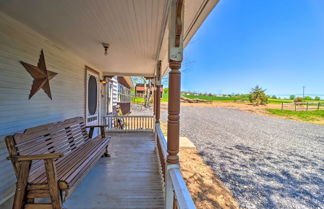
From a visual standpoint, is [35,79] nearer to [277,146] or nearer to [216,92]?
[277,146]

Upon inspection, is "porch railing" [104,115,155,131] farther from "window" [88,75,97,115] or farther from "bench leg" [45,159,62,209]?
"bench leg" [45,159,62,209]

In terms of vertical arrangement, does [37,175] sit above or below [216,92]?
below

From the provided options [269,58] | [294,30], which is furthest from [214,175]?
[269,58]

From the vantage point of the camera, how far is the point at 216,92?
34594 millimetres

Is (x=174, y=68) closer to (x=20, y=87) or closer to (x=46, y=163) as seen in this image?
(x=46, y=163)

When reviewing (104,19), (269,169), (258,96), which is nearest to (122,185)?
(104,19)

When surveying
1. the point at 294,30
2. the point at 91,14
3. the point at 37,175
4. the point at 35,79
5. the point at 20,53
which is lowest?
the point at 37,175

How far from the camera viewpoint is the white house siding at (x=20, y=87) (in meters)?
1.93

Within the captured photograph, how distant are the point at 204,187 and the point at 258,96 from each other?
29.9m

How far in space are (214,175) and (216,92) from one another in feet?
108

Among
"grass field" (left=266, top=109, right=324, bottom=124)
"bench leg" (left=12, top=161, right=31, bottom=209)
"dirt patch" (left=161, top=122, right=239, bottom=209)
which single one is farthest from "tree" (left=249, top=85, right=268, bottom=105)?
"bench leg" (left=12, top=161, right=31, bottom=209)

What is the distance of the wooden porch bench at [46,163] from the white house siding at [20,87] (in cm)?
29

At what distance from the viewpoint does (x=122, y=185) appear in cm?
241

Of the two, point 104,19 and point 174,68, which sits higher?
point 104,19
